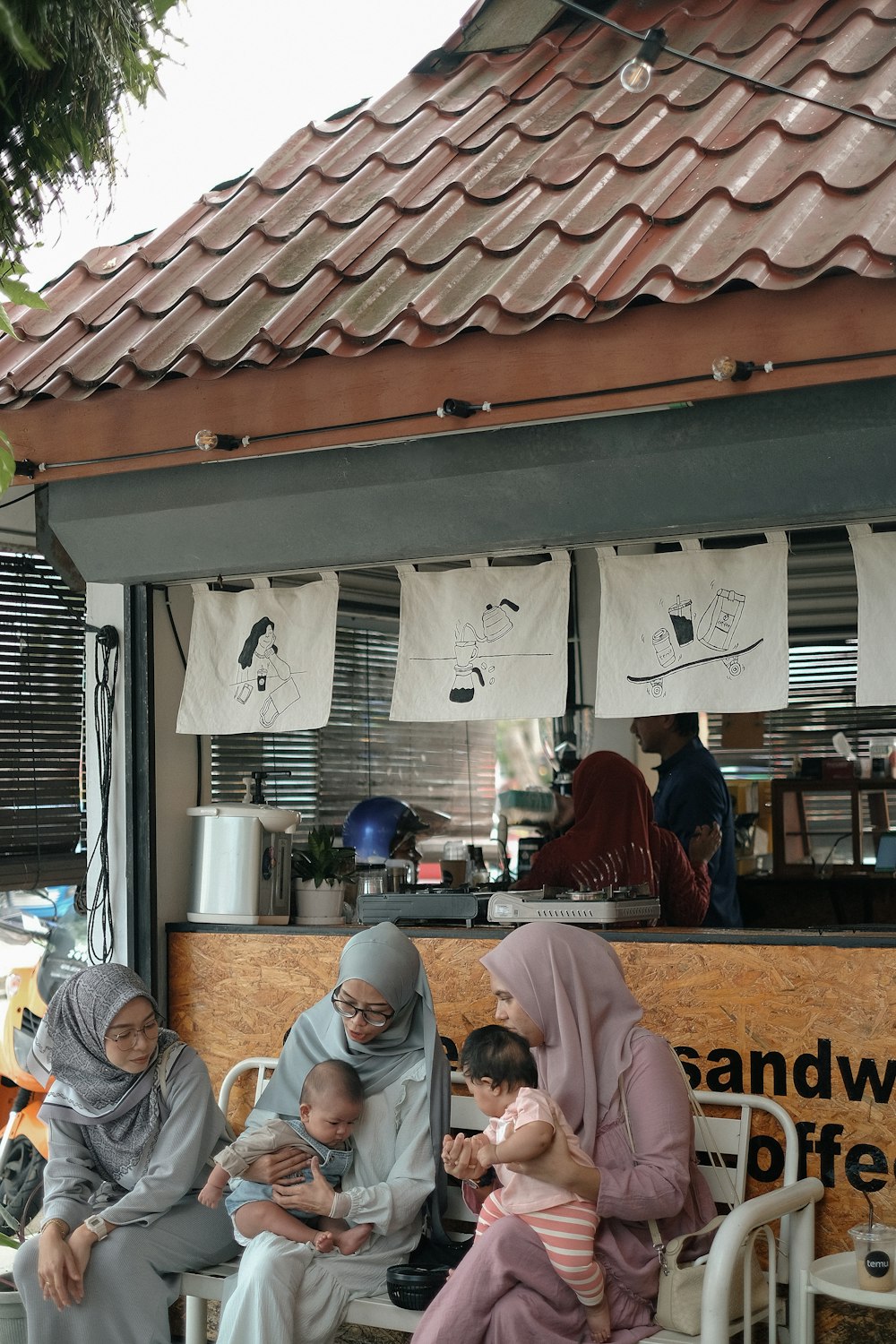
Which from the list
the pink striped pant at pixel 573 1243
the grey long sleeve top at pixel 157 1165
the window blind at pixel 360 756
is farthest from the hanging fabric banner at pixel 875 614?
the window blind at pixel 360 756

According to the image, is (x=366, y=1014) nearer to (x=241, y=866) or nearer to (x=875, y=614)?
(x=241, y=866)

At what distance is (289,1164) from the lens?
405 cm

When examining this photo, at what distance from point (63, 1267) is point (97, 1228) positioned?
14 centimetres

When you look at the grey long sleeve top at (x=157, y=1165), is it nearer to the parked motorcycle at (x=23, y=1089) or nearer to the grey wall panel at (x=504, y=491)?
the parked motorcycle at (x=23, y=1089)

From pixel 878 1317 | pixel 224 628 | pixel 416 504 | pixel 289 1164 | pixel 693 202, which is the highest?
pixel 693 202

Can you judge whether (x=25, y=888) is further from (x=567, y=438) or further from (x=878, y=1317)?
(x=878, y=1317)

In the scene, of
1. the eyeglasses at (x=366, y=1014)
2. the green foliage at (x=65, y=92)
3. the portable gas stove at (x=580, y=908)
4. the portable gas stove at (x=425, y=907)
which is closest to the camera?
the green foliage at (x=65, y=92)

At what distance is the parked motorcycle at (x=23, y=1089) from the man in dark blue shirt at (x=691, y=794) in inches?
101

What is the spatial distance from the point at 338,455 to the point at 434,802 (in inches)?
191

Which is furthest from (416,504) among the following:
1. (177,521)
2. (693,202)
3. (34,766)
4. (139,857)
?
(34,766)

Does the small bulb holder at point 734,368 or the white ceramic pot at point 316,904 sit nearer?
the small bulb holder at point 734,368

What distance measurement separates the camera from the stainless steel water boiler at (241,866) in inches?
206

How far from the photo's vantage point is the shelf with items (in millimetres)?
8508

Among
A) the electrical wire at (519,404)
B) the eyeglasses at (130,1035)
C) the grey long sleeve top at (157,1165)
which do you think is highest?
the electrical wire at (519,404)
